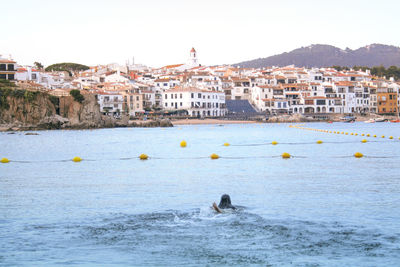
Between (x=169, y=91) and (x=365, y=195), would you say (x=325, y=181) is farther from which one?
(x=169, y=91)

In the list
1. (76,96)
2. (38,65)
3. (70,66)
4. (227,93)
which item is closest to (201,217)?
(76,96)

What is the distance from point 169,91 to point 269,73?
44.6 meters

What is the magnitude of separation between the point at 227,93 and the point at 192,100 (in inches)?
803

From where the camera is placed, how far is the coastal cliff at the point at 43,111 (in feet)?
318

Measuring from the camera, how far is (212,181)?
28.1 m

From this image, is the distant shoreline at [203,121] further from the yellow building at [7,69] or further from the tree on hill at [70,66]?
the tree on hill at [70,66]

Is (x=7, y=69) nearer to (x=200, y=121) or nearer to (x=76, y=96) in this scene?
(x=76, y=96)

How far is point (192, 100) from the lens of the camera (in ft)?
443

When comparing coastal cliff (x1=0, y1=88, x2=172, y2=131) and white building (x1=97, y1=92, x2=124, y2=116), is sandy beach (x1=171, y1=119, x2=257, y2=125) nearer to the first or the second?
white building (x1=97, y1=92, x2=124, y2=116)

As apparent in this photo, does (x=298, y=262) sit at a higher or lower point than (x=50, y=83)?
lower

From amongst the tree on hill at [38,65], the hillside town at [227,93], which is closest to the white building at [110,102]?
the hillside town at [227,93]

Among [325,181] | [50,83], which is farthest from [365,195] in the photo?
[50,83]

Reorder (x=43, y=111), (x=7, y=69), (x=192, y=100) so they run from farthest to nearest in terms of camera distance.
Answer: (x=192, y=100) < (x=7, y=69) < (x=43, y=111)

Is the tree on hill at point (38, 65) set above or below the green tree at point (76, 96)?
above
